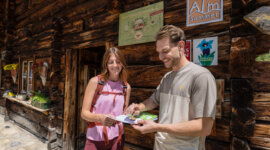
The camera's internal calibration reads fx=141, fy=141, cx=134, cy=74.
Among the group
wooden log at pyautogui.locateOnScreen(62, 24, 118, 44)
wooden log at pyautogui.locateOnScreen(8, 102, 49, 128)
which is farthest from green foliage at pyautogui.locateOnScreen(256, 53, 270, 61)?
wooden log at pyautogui.locateOnScreen(8, 102, 49, 128)

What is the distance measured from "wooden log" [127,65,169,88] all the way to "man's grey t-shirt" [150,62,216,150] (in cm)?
75

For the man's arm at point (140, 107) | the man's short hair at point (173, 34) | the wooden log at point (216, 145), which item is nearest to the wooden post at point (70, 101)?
the man's arm at point (140, 107)

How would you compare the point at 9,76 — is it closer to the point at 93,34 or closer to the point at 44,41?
the point at 44,41

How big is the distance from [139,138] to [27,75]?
5.81 meters

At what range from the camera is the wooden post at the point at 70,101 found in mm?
3779

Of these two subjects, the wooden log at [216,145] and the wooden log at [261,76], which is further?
the wooden log at [216,145]

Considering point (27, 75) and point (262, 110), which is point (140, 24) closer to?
point (262, 110)

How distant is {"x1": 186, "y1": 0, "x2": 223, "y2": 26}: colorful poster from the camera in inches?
65.8

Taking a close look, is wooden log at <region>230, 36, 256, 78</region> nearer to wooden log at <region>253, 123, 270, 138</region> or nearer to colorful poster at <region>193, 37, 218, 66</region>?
colorful poster at <region>193, 37, 218, 66</region>

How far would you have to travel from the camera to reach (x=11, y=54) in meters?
6.68

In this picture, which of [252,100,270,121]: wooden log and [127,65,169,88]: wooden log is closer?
[252,100,270,121]: wooden log

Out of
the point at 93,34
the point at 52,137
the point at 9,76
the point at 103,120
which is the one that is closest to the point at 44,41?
the point at 93,34

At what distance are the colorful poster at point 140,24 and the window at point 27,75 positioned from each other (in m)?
5.12

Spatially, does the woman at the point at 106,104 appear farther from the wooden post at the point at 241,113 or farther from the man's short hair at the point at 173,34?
the wooden post at the point at 241,113
